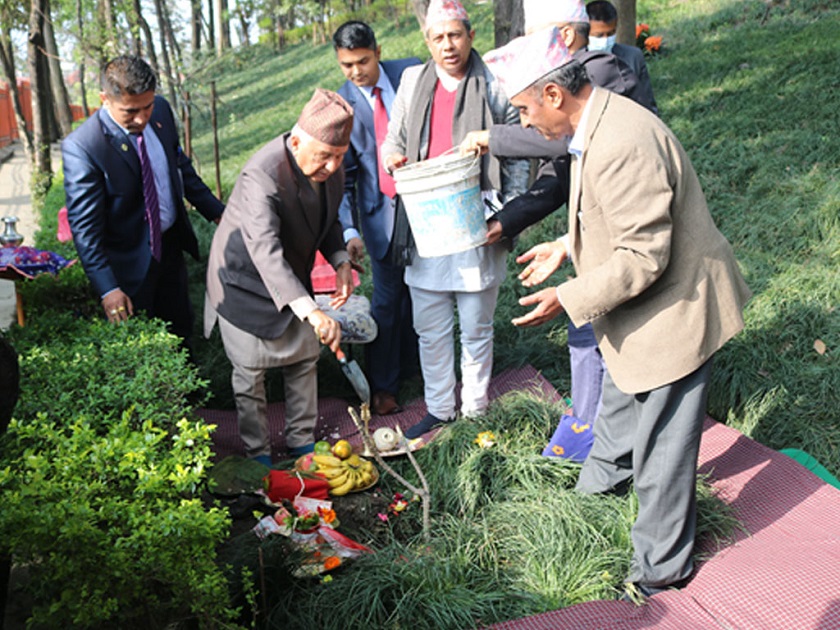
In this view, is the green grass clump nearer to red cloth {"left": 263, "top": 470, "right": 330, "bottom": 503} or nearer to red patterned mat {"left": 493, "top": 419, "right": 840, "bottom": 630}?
red patterned mat {"left": 493, "top": 419, "right": 840, "bottom": 630}

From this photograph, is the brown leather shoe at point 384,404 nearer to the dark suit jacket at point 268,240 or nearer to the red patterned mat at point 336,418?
the red patterned mat at point 336,418

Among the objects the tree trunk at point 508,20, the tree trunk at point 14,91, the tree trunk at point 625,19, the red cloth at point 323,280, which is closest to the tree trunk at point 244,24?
the tree trunk at point 14,91

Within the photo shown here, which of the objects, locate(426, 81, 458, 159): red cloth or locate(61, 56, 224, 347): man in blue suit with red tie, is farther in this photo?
locate(61, 56, 224, 347): man in blue suit with red tie

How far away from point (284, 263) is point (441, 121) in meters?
1.14

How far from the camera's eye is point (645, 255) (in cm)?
262

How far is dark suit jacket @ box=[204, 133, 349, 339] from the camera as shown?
358cm

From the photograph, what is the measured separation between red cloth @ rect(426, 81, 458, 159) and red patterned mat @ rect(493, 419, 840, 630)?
204 cm

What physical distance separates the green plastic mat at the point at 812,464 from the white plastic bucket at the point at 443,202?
1.91 m

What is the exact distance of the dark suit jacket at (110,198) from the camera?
4.23 metres

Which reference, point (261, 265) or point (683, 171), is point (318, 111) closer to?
point (261, 265)

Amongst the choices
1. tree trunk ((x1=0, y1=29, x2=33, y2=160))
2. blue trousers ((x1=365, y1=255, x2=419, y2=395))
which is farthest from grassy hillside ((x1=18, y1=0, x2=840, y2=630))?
tree trunk ((x1=0, y1=29, x2=33, y2=160))

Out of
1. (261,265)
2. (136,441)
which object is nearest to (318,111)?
(261,265)

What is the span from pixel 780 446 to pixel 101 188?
3884mm

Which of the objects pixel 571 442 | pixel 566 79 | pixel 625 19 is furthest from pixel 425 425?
pixel 625 19
